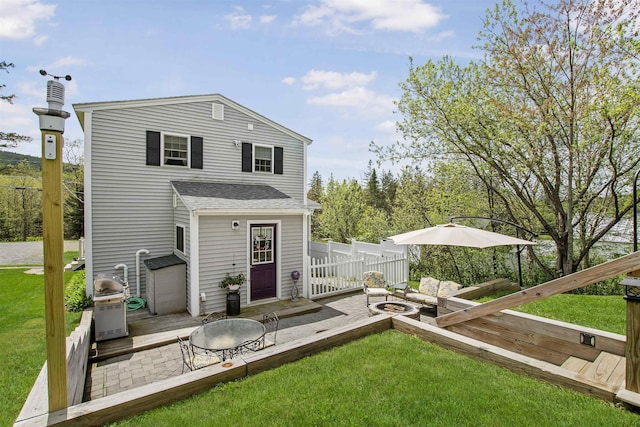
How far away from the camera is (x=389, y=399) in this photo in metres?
2.96

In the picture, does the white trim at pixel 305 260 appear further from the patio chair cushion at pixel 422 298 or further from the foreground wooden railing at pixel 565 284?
the foreground wooden railing at pixel 565 284

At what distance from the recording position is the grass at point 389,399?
2.64 m

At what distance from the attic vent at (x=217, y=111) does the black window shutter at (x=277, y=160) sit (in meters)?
2.01

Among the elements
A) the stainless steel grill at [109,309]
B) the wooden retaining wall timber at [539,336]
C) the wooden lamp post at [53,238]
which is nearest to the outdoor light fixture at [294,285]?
the stainless steel grill at [109,309]

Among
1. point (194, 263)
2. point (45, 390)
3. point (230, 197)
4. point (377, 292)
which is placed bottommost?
point (377, 292)

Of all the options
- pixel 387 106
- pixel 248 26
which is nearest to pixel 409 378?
pixel 248 26

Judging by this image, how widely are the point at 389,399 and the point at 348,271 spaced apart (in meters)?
7.24

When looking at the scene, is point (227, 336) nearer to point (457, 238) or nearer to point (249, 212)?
point (249, 212)

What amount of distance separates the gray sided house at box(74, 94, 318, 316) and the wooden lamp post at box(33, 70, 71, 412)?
15.8ft

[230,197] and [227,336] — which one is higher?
[230,197]

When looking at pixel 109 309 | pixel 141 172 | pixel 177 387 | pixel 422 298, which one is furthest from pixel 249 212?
pixel 177 387

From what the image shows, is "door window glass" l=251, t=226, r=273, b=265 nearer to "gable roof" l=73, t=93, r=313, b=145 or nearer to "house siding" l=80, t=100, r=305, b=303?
"house siding" l=80, t=100, r=305, b=303

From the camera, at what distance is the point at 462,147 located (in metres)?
10.9

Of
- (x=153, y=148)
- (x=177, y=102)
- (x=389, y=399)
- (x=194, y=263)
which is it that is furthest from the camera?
(x=177, y=102)
